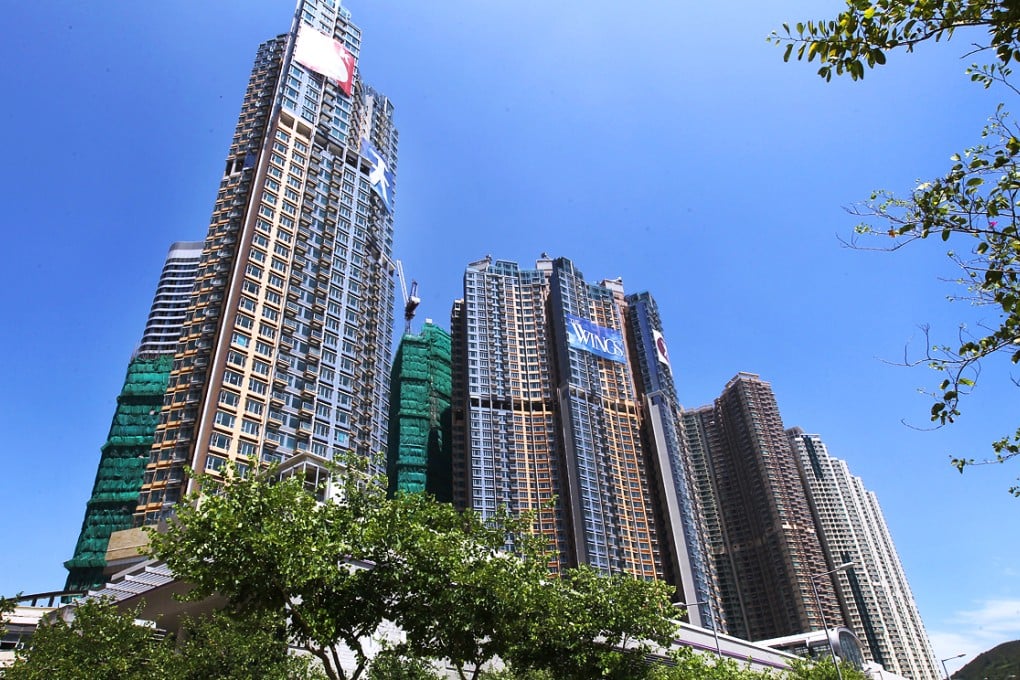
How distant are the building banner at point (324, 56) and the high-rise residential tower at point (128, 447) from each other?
163 ft

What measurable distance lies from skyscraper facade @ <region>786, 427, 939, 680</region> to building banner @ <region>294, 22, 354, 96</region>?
110 meters

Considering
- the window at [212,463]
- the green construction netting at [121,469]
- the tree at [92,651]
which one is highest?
the green construction netting at [121,469]

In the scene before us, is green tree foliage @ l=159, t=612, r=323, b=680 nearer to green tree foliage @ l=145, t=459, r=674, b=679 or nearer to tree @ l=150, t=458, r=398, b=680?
green tree foliage @ l=145, t=459, r=674, b=679

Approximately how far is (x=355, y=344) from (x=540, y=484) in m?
39.7

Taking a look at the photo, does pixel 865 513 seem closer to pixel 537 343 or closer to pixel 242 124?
pixel 537 343

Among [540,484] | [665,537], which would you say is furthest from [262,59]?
[665,537]

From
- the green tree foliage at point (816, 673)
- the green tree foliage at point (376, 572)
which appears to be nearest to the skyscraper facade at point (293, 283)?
the green tree foliage at point (376, 572)

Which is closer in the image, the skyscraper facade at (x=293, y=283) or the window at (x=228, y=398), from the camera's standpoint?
the window at (x=228, y=398)

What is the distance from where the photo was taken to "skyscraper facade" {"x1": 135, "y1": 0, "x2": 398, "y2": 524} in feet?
169

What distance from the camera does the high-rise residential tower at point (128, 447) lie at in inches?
3071

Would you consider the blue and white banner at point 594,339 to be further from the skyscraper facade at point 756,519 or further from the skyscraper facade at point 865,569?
the skyscraper facade at point 865,569

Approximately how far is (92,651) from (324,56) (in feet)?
233

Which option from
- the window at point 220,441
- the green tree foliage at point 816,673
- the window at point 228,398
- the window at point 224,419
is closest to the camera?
the green tree foliage at point 816,673

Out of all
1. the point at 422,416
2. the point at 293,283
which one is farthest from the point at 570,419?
the point at 293,283
